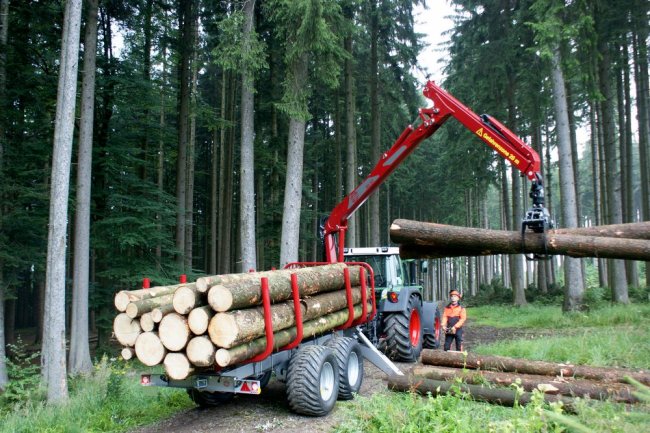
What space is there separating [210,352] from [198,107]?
46.7ft

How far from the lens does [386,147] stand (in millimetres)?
27609

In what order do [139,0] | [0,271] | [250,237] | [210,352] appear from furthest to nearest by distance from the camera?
[139,0]
[250,237]
[0,271]
[210,352]

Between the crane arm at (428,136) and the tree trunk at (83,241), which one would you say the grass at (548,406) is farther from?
the tree trunk at (83,241)

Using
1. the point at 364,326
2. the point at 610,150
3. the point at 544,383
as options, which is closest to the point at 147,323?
the point at 544,383

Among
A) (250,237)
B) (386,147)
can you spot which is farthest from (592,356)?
(386,147)

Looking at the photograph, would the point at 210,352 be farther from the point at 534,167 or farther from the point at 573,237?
the point at 534,167

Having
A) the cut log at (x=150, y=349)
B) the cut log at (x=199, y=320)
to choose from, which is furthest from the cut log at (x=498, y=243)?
the cut log at (x=150, y=349)

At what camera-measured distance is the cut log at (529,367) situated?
6.00m

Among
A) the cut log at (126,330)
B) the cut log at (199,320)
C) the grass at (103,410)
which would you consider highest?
the cut log at (199,320)

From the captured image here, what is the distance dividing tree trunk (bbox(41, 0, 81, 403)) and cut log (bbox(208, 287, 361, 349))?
469cm

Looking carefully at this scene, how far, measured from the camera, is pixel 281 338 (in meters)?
6.07

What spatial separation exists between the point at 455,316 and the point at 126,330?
6182 millimetres

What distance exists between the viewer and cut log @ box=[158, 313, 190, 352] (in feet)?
17.4

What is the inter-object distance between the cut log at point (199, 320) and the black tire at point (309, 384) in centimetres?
148
